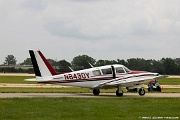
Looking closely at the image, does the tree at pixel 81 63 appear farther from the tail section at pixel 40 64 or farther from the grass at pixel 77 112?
the grass at pixel 77 112

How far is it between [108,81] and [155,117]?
51.9 feet

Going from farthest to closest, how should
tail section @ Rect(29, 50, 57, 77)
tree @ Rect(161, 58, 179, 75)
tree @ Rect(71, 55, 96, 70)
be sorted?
tree @ Rect(161, 58, 179, 75), tree @ Rect(71, 55, 96, 70), tail section @ Rect(29, 50, 57, 77)

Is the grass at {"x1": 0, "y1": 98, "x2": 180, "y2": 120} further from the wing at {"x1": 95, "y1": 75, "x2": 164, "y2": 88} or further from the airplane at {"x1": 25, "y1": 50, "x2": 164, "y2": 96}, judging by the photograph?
the wing at {"x1": 95, "y1": 75, "x2": 164, "y2": 88}

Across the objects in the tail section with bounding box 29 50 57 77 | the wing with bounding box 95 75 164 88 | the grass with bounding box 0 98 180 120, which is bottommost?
the grass with bounding box 0 98 180 120

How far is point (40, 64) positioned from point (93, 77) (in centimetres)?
425

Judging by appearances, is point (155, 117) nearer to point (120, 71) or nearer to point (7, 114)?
point (7, 114)

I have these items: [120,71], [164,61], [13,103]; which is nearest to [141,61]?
[164,61]

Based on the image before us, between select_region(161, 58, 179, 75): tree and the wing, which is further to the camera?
select_region(161, 58, 179, 75): tree

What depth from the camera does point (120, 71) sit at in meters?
34.1

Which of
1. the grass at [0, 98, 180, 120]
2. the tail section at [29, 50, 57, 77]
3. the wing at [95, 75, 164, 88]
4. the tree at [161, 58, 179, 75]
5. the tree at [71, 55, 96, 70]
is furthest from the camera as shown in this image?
the tree at [161, 58, 179, 75]

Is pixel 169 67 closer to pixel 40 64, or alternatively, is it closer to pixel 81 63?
pixel 81 63

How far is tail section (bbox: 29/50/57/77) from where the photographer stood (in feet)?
107

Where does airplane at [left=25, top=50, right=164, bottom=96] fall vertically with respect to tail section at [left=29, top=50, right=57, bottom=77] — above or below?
below

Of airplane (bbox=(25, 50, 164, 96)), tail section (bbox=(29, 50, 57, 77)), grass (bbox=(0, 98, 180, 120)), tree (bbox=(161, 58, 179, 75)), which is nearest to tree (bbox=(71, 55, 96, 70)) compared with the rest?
tree (bbox=(161, 58, 179, 75))
